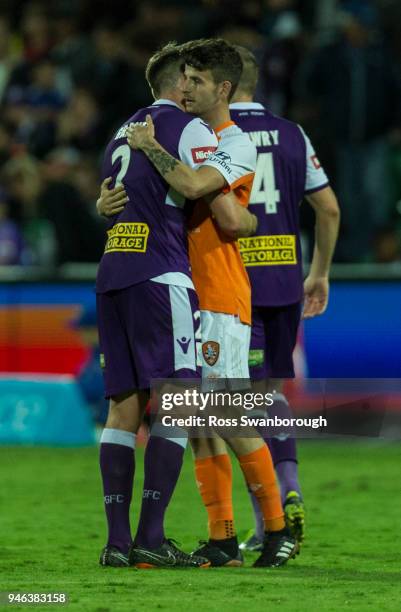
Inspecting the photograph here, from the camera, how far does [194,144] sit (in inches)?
245

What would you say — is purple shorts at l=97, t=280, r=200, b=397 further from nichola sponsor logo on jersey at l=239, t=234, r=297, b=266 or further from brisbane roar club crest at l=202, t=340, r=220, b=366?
nichola sponsor logo on jersey at l=239, t=234, r=297, b=266

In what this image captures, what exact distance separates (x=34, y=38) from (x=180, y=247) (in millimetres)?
10584

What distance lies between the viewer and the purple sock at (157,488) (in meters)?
6.12

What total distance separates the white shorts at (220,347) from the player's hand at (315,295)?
1.21m

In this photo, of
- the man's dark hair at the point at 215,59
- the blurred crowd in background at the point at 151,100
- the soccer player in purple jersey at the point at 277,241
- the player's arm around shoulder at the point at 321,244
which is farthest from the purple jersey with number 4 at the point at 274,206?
the blurred crowd in background at the point at 151,100

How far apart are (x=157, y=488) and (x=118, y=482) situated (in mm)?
198

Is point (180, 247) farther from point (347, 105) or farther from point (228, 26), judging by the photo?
point (228, 26)

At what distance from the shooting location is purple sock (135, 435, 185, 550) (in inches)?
241

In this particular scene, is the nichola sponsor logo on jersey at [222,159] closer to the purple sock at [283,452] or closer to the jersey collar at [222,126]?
the jersey collar at [222,126]

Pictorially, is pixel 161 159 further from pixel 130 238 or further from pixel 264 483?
pixel 264 483

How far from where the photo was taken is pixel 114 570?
607cm

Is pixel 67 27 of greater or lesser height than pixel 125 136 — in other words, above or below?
above

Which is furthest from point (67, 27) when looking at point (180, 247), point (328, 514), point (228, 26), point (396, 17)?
point (180, 247)

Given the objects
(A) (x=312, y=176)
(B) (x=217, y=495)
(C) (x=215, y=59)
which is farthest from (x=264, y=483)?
(C) (x=215, y=59)
